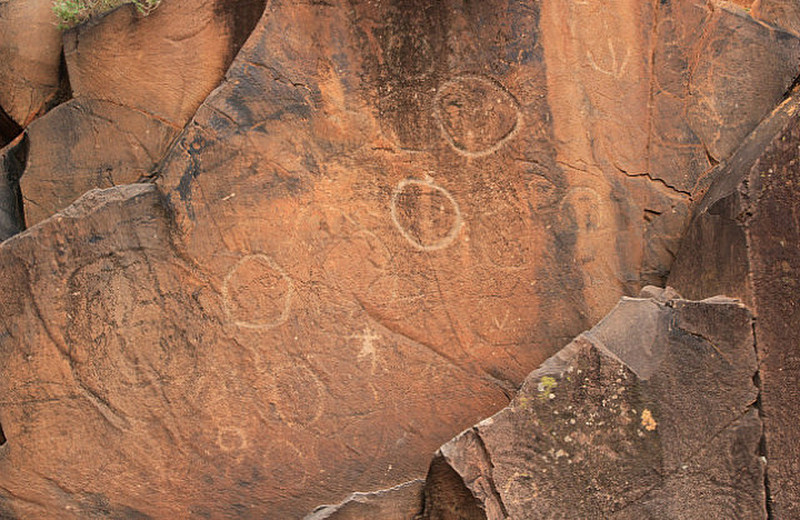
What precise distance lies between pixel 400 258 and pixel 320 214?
44cm

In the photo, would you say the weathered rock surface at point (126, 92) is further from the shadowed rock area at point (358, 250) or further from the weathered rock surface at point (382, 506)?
the weathered rock surface at point (382, 506)

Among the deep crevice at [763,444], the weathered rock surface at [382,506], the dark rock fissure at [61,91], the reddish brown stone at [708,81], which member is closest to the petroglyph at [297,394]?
the weathered rock surface at [382,506]

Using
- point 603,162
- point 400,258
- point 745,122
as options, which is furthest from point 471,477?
point 745,122

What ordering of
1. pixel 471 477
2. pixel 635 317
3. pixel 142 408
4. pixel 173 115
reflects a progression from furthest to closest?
pixel 173 115
pixel 142 408
pixel 635 317
pixel 471 477

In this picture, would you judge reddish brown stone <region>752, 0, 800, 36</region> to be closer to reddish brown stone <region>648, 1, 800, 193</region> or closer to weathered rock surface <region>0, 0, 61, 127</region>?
reddish brown stone <region>648, 1, 800, 193</region>

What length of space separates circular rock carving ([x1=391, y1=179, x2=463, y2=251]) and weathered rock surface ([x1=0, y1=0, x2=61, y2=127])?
234 cm

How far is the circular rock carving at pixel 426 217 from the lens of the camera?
4.03 m

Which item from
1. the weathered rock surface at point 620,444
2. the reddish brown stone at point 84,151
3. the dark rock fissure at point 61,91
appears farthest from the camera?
the dark rock fissure at point 61,91

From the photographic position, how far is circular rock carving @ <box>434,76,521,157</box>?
13.3 feet

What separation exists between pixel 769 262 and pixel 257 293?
225 centimetres

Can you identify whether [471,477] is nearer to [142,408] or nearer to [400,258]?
[400,258]

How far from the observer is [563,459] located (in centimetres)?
315

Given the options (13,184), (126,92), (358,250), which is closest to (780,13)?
(358,250)

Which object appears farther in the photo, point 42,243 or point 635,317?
point 42,243
